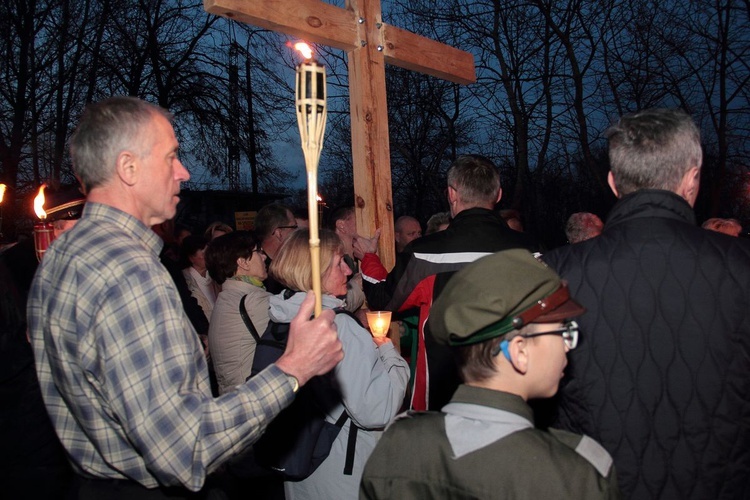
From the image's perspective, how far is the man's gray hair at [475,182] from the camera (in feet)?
12.2

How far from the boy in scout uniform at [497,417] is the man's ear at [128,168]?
111 centimetres

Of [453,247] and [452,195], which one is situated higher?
[452,195]

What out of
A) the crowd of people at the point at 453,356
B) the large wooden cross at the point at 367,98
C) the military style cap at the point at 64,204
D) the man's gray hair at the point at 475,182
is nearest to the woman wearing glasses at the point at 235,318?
the large wooden cross at the point at 367,98

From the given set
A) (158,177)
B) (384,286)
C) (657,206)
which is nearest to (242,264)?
(384,286)

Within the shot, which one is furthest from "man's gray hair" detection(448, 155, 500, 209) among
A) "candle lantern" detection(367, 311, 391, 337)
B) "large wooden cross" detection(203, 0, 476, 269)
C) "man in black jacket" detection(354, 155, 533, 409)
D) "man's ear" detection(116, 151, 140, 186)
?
"man's ear" detection(116, 151, 140, 186)

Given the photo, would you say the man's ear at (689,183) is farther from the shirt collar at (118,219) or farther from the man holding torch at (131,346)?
the shirt collar at (118,219)

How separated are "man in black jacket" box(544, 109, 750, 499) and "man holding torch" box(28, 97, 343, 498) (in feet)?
3.31

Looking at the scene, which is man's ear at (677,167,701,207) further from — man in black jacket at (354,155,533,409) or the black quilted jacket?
man in black jacket at (354,155,533,409)

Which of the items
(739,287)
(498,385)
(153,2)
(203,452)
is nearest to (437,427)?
(498,385)

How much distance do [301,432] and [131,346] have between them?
127 cm

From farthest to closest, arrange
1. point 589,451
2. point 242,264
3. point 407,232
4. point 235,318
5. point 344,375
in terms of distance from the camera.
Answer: point 407,232 → point 242,264 → point 235,318 → point 344,375 → point 589,451

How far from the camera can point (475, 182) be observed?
3707 millimetres

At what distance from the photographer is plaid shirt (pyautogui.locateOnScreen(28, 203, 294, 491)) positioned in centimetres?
174

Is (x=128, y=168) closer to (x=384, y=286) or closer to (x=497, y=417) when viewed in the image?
(x=497, y=417)
